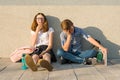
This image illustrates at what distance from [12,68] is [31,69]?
595 mm

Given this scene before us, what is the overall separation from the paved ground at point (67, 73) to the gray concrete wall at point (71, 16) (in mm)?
1071

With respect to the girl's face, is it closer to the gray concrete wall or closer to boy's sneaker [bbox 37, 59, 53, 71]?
the gray concrete wall

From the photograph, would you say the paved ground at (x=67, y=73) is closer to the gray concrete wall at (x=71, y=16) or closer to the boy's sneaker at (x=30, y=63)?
the boy's sneaker at (x=30, y=63)

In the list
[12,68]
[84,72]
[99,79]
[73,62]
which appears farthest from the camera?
[73,62]

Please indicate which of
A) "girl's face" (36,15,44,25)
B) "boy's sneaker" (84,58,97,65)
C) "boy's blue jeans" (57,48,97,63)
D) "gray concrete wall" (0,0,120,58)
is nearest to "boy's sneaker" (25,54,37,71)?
"boy's blue jeans" (57,48,97,63)

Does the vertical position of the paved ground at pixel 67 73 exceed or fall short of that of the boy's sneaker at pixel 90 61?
it falls short

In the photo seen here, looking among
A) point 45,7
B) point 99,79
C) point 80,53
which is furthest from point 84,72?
point 45,7

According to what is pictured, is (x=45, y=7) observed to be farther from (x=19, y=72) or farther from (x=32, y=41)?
(x=19, y=72)

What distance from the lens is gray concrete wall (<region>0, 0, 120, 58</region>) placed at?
7984 millimetres

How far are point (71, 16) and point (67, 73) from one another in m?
2.16

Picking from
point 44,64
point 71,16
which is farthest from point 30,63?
point 71,16

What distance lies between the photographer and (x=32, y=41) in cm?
776

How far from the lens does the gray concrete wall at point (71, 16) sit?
26.2ft

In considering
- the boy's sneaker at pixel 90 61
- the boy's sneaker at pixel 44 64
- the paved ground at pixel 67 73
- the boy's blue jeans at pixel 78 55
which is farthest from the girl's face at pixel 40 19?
the boy's sneaker at pixel 44 64
